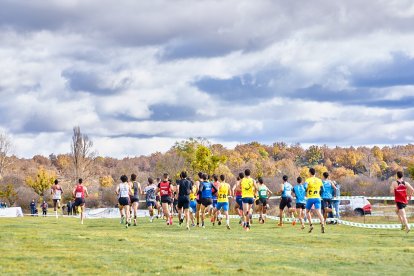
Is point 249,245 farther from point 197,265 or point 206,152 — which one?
point 206,152

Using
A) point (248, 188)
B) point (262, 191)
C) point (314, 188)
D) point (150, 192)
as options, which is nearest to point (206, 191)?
point (248, 188)

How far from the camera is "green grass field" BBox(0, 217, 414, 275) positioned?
14.4 meters

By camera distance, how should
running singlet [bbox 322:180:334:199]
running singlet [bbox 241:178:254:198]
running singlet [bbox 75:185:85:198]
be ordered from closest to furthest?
1. running singlet [bbox 241:178:254:198]
2. running singlet [bbox 322:180:334:199]
3. running singlet [bbox 75:185:85:198]

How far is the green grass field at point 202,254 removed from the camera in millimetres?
14414

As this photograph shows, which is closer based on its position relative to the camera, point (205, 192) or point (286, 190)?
point (205, 192)

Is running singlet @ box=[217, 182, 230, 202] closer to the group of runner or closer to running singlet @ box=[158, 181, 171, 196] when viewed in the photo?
the group of runner

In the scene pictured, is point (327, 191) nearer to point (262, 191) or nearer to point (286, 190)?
point (286, 190)

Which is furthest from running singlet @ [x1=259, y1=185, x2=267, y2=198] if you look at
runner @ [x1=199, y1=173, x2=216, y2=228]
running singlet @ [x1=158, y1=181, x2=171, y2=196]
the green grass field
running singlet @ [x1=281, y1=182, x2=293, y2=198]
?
the green grass field

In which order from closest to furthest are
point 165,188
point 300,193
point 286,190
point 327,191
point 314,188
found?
point 314,188 < point 165,188 < point 300,193 < point 286,190 < point 327,191

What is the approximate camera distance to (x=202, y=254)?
56.2ft

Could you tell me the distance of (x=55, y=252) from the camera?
17.3 m

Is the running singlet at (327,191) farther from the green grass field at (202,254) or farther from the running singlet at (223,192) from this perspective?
the green grass field at (202,254)

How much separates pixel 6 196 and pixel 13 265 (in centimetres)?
8148

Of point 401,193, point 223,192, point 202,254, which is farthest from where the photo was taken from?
point 223,192
